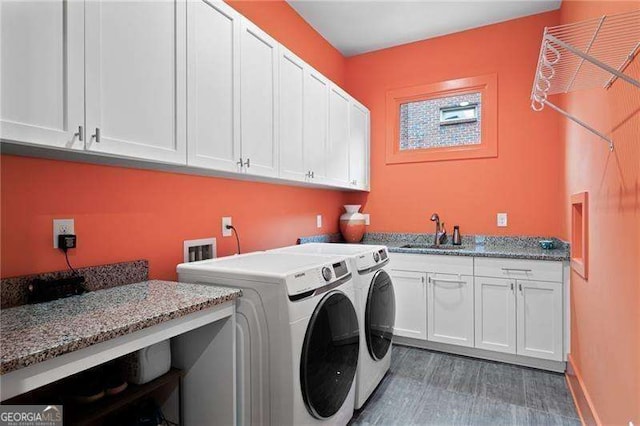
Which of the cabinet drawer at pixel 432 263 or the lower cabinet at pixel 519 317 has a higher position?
the cabinet drawer at pixel 432 263

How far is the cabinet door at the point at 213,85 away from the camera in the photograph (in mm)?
1667

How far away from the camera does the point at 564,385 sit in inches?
95.8

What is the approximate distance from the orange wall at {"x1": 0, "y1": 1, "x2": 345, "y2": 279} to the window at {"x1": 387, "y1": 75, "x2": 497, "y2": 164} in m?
1.32

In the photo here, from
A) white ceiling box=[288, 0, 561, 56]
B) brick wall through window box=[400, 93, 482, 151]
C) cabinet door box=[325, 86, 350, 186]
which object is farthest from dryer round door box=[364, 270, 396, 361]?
white ceiling box=[288, 0, 561, 56]

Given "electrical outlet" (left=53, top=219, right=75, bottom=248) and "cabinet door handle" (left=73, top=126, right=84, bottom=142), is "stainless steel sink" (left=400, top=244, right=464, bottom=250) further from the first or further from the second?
"cabinet door handle" (left=73, top=126, right=84, bottom=142)

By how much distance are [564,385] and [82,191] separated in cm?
316

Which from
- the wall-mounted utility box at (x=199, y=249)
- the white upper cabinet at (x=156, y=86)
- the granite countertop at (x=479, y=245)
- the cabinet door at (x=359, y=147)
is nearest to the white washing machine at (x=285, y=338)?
the wall-mounted utility box at (x=199, y=249)

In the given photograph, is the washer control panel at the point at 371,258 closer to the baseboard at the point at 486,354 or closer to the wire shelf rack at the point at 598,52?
the baseboard at the point at 486,354

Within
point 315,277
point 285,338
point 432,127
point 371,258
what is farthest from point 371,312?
point 432,127

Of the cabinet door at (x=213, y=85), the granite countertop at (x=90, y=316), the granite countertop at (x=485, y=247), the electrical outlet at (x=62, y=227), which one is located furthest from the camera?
the granite countertop at (x=485, y=247)

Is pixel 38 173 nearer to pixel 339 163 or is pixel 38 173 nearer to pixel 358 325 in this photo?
pixel 358 325

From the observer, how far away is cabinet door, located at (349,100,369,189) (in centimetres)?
341

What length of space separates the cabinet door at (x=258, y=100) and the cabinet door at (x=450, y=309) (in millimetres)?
1716

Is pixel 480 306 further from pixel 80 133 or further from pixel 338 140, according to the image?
pixel 80 133
